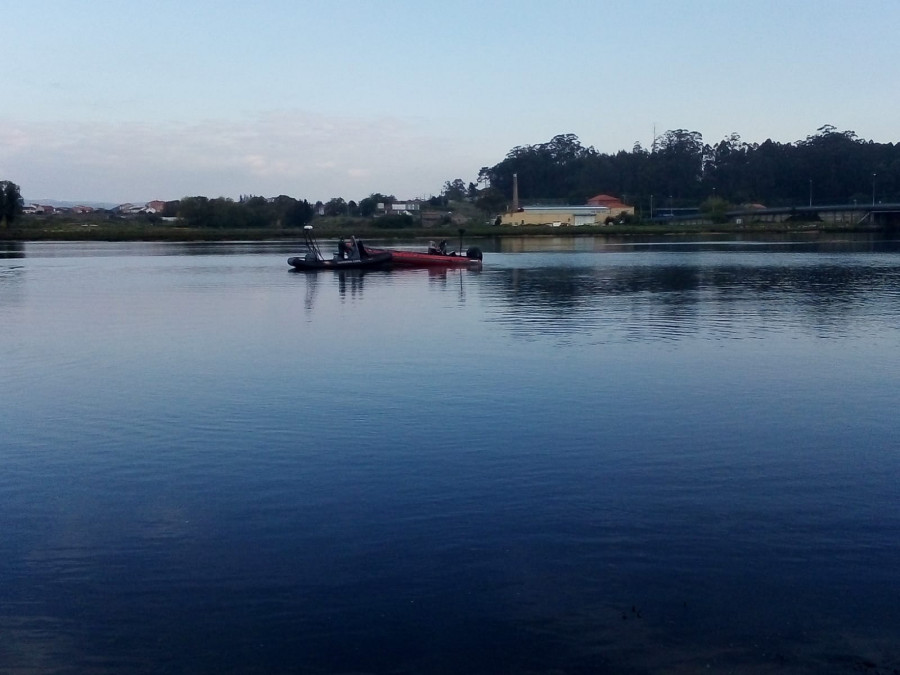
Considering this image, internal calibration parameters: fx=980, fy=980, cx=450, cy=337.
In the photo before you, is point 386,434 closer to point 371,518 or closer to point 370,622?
point 371,518

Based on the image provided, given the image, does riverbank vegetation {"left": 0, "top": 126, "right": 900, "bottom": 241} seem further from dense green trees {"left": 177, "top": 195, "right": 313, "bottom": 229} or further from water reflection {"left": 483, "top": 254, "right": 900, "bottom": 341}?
water reflection {"left": 483, "top": 254, "right": 900, "bottom": 341}

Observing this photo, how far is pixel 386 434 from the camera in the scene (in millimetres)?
13797

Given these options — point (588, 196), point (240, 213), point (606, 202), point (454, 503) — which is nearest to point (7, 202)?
point (240, 213)

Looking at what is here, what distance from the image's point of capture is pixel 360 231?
11694 cm

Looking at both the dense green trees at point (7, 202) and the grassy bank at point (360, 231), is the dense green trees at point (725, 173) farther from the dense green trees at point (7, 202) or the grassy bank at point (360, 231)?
the dense green trees at point (7, 202)

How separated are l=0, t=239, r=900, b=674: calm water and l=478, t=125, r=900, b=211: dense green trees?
426ft

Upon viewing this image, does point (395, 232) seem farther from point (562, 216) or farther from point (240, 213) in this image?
point (562, 216)

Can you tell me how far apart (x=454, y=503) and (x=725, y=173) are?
167650 mm

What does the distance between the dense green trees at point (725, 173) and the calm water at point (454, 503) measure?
130m

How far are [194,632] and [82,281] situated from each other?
40024mm

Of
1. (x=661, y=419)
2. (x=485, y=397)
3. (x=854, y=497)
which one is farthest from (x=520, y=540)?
(x=485, y=397)

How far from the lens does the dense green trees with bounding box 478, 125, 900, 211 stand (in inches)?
6235

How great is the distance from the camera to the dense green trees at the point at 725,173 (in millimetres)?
158375

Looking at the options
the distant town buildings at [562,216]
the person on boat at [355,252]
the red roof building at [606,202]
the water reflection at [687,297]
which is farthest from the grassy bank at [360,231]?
the water reflection at [687,297]
